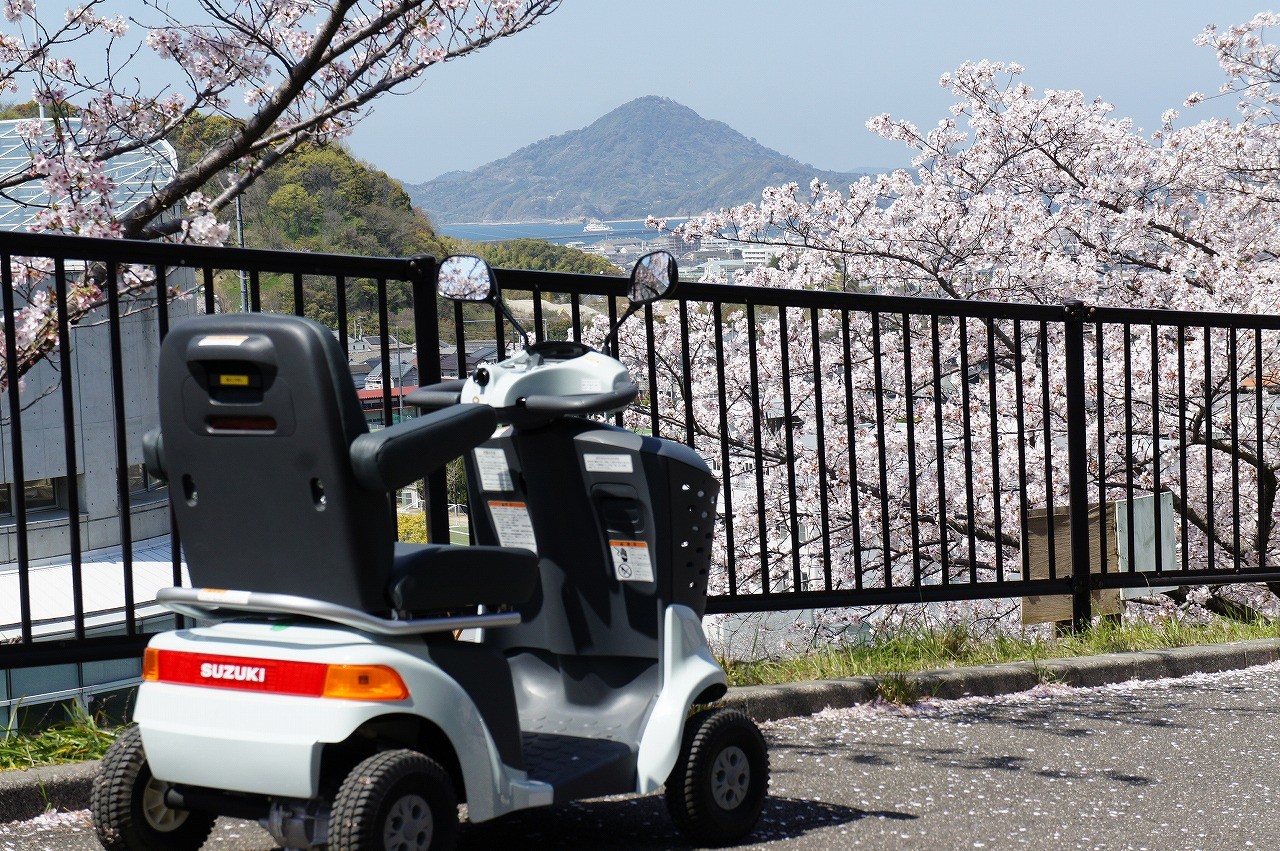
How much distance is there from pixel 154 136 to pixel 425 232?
40.0 m

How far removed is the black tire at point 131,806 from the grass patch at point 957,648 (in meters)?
2.01

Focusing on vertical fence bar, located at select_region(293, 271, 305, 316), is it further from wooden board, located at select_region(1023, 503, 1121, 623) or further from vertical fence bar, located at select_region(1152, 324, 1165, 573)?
vertical fence bar, located at select_region(1152, 324, 1165, 573)

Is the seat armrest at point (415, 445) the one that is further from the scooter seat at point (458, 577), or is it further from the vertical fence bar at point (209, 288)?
the vertical fence bar at point (209, 288)

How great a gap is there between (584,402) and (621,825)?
96cm

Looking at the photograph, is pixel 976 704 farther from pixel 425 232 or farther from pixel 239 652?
pixel 425 232

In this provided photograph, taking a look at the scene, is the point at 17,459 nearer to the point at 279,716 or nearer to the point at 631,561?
the point at 279,716

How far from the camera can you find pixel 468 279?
104 inches

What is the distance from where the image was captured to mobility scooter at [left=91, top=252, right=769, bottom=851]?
195 cm

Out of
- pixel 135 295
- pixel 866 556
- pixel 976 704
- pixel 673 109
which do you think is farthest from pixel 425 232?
pixel 673 109

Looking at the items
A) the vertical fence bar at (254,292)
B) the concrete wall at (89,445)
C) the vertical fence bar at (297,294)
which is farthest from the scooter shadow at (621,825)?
the concrete wall at (89,445)

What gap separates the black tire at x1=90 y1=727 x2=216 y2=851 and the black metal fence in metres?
0.79

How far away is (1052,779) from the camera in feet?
10.1

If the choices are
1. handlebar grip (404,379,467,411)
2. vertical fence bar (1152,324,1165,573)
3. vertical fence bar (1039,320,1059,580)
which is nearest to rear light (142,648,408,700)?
handlebar grip (404,379,467,411)

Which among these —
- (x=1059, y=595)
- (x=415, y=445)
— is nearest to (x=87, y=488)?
(x=1059, y=595)
